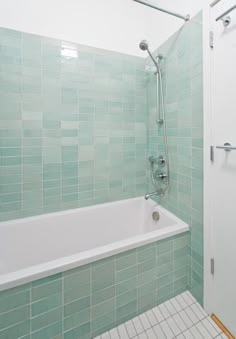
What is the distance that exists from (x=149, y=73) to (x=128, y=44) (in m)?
0.36

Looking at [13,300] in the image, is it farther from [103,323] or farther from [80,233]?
[80,233]

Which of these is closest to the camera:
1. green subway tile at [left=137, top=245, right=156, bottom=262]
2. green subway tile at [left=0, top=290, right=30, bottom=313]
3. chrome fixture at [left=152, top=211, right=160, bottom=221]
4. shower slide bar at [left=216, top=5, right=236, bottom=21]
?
green subway tile at [left=0, top=290, right=30, bottom=313]

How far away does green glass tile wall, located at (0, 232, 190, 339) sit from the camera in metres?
0.94

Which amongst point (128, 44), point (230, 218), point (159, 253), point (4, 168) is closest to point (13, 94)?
point (4, 168)

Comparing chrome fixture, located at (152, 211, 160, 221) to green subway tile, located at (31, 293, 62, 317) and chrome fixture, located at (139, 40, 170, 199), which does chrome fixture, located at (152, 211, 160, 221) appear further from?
green subway tile, located at (31, 293, 62, 317)

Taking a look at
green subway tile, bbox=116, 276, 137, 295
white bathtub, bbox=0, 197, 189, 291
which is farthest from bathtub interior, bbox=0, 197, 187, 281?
green subway tile, bbox=116, 276, 137, 295

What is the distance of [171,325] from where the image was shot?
1.19m

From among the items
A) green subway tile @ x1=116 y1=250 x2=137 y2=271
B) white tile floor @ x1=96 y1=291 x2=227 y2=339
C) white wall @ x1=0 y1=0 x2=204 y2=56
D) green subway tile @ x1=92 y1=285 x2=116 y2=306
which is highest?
white wall @ x1=0 y1=0 x2=204 y2=56

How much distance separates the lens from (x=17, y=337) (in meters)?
0.93

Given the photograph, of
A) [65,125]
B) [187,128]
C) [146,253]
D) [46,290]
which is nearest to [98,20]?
[65,125]

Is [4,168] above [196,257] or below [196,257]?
above

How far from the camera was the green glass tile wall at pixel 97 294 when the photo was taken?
94 cm

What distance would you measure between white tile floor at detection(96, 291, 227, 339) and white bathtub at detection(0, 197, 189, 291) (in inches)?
20.2

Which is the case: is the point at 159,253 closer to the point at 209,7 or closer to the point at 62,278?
the point at 62,278
